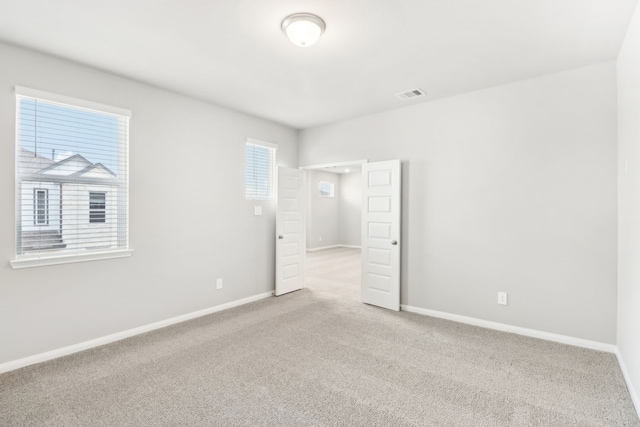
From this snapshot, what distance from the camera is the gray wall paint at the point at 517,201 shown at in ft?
9.55

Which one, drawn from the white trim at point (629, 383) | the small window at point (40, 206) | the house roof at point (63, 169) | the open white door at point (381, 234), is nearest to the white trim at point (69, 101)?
the house roof at point (63, 169)

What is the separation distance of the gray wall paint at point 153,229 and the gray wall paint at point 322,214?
453 centimetres

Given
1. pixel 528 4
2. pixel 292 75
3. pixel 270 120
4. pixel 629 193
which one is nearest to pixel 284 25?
pixel 292 75

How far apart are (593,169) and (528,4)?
176cm

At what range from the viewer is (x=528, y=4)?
81.0 inches

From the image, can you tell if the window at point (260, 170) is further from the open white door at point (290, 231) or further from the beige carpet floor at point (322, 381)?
the beige carpet floor at point (322, 381)

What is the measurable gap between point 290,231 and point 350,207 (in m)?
5.50

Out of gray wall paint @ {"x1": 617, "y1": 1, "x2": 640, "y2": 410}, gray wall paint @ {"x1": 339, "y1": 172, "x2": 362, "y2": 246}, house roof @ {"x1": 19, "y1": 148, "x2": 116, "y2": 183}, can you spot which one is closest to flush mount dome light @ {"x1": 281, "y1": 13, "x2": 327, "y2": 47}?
gray wall paint @ {"x1": 617, "y1": 1, "x2": 640, "y2": 410}

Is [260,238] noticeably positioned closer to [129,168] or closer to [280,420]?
[129,168]

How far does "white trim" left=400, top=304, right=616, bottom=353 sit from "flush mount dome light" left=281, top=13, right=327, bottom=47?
3.31 metres

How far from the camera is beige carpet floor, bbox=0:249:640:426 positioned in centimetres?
200

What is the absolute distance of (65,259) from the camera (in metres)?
2.81

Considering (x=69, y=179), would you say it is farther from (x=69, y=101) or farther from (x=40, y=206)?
(x=69, y=101)

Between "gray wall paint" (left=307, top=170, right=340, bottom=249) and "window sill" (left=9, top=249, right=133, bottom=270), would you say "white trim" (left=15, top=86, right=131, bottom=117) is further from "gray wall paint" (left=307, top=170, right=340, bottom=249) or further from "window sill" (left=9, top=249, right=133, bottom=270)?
"gray wall paint" (left=307, top=170, right=340, bottom=249)
